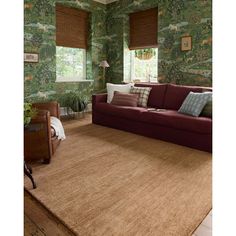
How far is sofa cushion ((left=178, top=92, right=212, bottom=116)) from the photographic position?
11.1 ft

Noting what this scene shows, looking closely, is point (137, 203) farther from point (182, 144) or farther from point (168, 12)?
point (168, 12)

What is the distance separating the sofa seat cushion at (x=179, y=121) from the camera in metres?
3.10

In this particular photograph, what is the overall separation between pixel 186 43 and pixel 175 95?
4.25 feet

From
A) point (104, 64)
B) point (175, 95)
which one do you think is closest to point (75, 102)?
point (104, 64)

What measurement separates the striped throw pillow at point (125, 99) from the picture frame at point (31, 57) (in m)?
1.97

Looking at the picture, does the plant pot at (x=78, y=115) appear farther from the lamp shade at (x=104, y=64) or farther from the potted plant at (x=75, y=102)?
the lamp shade at (x=104, y=64)

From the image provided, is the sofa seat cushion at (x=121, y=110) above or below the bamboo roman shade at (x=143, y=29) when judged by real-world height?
below

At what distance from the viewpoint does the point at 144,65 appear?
19.2 feet

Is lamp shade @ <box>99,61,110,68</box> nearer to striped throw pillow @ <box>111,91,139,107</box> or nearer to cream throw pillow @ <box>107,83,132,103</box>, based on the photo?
cream throw pillow @ <box>107,83,132,103</box>

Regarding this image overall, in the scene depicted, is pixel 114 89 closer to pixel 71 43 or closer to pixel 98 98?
pixel 98 98

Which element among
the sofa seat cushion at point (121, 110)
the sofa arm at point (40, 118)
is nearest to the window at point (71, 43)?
the sofa seat cushion at point (121, 110)

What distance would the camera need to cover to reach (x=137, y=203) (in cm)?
188
